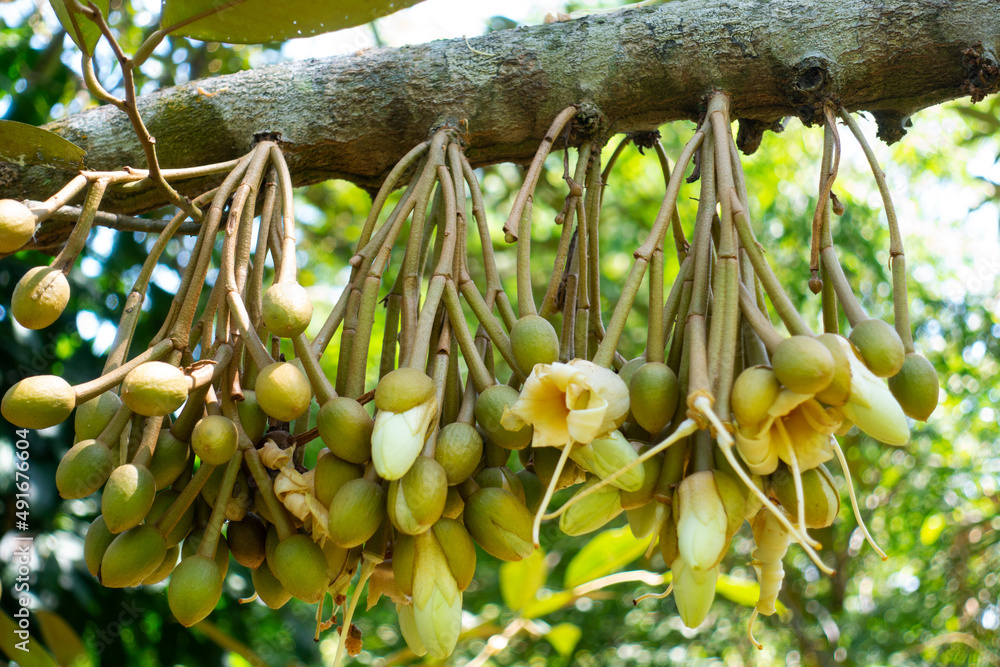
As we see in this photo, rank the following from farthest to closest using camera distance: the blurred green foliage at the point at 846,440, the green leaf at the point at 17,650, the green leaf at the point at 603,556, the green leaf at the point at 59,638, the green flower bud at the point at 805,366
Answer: the blurred green foliage at the point at 846,440 < the green leaf at the point at 603,556 < the green leaf at the point at 59,638 < the green leaf at the point at 17,650 < the green flower bud at the point at 805,366

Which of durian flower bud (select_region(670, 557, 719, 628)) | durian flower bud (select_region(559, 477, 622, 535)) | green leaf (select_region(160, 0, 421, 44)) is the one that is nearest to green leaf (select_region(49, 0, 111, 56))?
green leaf (select_region(160, 0, 421, 44))

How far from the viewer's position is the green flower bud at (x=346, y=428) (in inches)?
29.0

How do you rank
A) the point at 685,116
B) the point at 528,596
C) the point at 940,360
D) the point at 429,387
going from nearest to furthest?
1. the point at 429,387
2. the point at 685,116
3. the point at 528,596
4. the point at 940,360

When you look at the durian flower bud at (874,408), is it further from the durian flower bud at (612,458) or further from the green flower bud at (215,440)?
the green flower bud at (215,440)

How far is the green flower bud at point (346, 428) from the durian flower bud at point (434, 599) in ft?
0.33

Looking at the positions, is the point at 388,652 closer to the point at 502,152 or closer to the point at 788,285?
the point at 788,285

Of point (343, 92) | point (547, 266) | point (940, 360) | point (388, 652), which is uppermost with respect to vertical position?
point (343, 92)

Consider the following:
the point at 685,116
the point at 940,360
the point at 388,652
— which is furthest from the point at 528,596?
the point at 940,360

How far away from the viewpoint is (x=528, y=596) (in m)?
1.77

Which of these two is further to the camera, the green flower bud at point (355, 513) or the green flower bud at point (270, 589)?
the green flower bud at point (270, 589)

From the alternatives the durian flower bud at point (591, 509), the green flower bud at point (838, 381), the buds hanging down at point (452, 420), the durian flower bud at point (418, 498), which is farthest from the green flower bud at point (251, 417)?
the green flower bud at point (838, 381)

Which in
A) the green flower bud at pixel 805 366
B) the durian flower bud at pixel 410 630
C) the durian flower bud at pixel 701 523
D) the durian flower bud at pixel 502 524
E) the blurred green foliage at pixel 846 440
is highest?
the green flower bud at pixel 805 366

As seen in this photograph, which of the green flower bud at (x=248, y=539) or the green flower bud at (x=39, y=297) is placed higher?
the green flower bud at (x=39, y=297)

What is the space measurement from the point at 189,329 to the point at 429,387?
30cm
